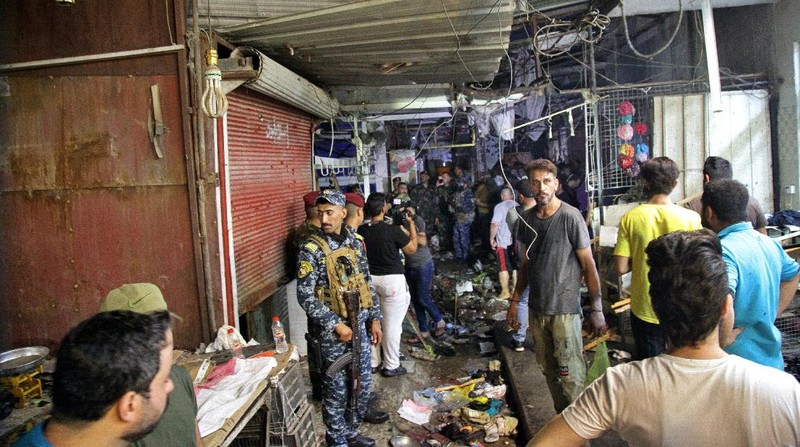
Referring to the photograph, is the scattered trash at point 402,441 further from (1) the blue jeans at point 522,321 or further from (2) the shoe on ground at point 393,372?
(1) the blue jeans at point 522,321

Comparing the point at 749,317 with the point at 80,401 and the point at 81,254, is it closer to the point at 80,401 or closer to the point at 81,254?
the point at 80,401

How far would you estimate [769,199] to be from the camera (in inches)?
346

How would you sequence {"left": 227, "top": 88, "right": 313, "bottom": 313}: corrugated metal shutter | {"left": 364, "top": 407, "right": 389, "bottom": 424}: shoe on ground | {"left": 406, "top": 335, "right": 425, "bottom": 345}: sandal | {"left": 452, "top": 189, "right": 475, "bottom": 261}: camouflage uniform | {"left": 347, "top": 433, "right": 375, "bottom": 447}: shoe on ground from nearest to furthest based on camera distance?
{"left": 347, "top": 433, "right": 375, "bottom": 447}: shoe on ground, {"left": 227, "top": 88, "right": 313, "bottom": 313}: corrugated metal shutter, {"left": 364, "top": 407, "right": 389, "bottom": 424}: shoe on ground, {"left": 406, "top": 335, "right": 425, "bottom": 345}: sandal, {"left": 452, "top": 189, "right": 475, "bottom": 261}: camouflage uniform

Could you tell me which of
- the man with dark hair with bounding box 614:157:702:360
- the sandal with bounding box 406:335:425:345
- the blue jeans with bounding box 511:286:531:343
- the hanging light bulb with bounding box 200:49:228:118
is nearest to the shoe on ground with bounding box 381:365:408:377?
the sandal with bounding box 406:335:425:345

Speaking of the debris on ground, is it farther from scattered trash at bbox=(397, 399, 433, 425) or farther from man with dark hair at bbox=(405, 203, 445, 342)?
man with dark hair at bbox=(405, 203, 445, 342)

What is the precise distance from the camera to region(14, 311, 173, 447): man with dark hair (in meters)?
1.54

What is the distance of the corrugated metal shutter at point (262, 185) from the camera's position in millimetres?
4797

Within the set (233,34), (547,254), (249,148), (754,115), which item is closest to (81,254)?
(249,148)

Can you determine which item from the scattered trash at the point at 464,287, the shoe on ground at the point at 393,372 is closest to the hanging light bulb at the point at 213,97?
the shoe on ground at the point at 393,372

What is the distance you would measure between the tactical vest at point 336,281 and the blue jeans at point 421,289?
2.84 m

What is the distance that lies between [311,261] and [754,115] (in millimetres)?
8819

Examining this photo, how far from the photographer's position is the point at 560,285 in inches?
155

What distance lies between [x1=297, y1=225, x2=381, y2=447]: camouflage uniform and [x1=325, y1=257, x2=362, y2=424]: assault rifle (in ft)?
0.14

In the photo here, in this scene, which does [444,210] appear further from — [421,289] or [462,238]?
[421,289]
